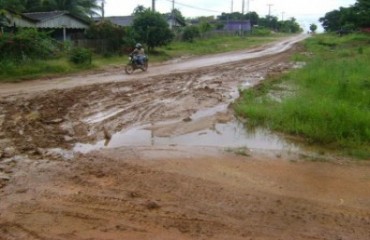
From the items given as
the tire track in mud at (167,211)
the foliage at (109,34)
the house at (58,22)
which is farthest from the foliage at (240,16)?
the tire track in mud at (167,211)

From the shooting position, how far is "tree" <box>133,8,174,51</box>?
30438 mm

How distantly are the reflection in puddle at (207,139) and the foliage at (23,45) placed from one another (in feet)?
37.2

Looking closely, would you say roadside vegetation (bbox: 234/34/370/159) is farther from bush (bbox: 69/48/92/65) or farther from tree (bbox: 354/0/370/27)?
tree (bbox: 354/0/370/27)

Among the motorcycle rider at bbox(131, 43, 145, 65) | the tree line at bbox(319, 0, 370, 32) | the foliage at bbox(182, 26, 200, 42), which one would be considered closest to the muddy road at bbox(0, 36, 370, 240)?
the motorcycle rider at bbox(131, 43, 145, 65)

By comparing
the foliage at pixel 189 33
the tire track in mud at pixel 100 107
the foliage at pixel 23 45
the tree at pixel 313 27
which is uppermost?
the tree at pixel 313 27

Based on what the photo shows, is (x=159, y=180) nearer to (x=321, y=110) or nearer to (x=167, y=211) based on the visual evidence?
(x=167, y=211)

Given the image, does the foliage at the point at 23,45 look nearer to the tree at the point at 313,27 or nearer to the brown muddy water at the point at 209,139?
the brown muddy water at the point at 209,139

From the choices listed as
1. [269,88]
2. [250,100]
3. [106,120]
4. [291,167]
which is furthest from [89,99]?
[291,167]

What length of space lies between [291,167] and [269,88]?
8.25 metres

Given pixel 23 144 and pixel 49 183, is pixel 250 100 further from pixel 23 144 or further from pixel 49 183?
pixel 49 183

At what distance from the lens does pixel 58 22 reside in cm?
3028

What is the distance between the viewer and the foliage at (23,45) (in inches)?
736

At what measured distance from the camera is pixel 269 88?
1541 centimetres

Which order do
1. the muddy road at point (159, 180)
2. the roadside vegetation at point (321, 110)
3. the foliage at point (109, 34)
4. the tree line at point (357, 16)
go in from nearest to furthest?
the muddy road at point (159, 180) → the roadside vegetation at point (321, 110) → the foliage at point (109, 34) → the tree line at point (357, 16)
